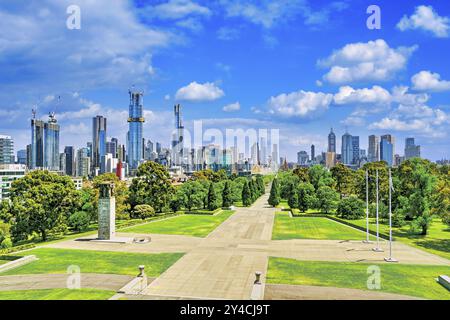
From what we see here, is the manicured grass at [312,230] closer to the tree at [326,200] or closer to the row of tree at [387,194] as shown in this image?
the tree at [326,200]

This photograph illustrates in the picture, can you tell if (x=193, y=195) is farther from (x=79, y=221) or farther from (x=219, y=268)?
(x=219, y=268)

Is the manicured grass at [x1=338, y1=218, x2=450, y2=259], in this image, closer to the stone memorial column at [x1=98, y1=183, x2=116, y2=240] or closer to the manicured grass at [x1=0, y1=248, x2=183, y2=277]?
the manicured grass at [x1=0, y1=248, x2=183, y2=277]

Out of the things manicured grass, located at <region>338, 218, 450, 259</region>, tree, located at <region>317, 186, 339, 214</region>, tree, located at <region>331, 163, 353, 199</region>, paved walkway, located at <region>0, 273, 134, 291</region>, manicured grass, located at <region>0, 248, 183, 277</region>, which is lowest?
manicured grass, located at <region>338, 218, 450, 259</region>

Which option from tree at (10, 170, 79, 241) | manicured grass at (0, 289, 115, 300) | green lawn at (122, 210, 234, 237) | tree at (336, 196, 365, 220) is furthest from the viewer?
tree at (336, 196, 365, 220)

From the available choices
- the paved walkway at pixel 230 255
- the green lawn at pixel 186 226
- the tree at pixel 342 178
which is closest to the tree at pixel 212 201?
the green lawn at pixel 186 226

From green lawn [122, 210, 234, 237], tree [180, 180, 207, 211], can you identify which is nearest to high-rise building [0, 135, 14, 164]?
tree [180, 180, 207, 211]

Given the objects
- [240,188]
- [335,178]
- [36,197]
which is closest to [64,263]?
[36,197]
